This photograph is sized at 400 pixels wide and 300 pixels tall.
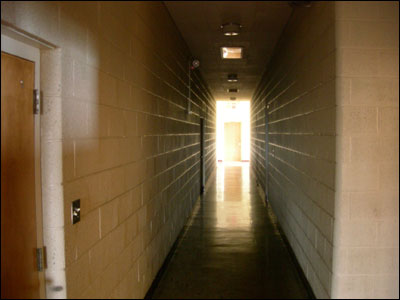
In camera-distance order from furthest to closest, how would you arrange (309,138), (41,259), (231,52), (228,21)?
(231,52), (228,21), (309,138), (41,259)

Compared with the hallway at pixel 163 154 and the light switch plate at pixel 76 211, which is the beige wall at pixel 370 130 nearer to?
the hallway at pixel 163 154

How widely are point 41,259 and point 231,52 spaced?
4.81 metres

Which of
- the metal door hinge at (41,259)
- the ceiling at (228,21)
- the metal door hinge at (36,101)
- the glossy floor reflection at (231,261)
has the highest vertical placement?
the ceiling at (228,21)

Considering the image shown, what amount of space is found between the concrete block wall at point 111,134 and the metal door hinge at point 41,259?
0.10 m

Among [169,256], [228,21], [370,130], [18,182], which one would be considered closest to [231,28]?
[228,21]

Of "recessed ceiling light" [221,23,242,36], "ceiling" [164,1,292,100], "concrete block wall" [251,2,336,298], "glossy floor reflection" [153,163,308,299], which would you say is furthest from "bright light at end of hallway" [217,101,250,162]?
"recessed ceiling light" [221,23,242,36]

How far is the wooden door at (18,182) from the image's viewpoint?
1530 mm

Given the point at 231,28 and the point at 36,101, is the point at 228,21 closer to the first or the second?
the point at 231,28

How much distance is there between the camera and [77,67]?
193 centimetres

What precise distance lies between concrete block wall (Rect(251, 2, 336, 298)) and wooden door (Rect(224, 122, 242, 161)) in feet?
39.1

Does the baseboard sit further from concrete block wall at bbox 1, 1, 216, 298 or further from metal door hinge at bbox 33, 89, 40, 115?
metal door hinge at bbox 33, 89, 40, 115

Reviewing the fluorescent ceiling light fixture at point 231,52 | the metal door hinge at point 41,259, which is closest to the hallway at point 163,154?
the metal door hinge at point 41,259

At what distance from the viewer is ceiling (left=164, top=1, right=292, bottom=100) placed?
3775mm

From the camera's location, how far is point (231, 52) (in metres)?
5.96
